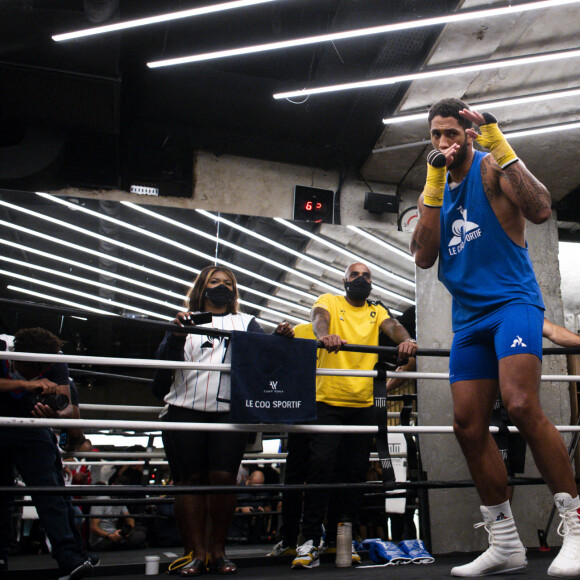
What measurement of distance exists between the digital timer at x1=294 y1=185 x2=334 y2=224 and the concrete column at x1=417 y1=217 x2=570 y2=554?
1.03m

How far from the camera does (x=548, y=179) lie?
556cm

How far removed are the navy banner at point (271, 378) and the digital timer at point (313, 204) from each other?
2966mm

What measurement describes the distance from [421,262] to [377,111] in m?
2.90

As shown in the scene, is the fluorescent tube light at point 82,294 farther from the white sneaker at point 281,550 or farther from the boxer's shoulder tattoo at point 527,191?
the boxer's shoulder tattoo at point 527,191

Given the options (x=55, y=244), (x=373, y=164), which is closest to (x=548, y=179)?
(x=373, y=164)

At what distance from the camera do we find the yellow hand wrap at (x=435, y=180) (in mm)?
2121

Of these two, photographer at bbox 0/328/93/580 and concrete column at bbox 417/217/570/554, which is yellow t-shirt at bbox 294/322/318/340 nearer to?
concrete column at bbox 417/217/570/554

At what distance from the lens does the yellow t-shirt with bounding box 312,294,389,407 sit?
3230 mm

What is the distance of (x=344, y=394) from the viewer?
3227 mm

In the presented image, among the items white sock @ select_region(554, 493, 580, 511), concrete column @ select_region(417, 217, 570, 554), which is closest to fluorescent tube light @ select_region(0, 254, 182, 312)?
concrete column @ select_region(417, 217, 570, 554)

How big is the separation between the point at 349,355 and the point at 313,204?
7.93 ft

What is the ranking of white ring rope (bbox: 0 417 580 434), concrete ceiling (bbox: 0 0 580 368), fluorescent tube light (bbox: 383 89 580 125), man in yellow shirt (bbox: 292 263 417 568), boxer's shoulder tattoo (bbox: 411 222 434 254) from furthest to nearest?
1. fluorescent tube light (bbox: 383 89 580 125)
2. concrete ceiling (bbox: 0 0 580 368)
3. man in yellow shirt (bbox: 292 263 417 568)
4. boxer's shoulder tattoo (bbox: 411 222 434 254)
5. white ring rope (bbox: 0 417 580 434)

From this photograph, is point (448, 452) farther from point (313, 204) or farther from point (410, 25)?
point (410, 25)

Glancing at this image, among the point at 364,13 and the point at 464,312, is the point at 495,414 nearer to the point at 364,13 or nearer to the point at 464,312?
the point at 464,312
